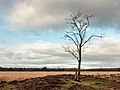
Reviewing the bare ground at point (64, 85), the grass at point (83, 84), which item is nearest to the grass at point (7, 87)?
the bare ground at point (64, 85)

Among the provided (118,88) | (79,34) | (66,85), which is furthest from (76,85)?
(79,34)

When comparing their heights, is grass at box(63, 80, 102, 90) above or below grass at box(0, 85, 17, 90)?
above

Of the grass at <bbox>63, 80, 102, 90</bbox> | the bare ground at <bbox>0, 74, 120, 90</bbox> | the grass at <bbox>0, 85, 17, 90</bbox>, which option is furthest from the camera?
the grass at <bbox>0, 85, 17, 90</bbox>

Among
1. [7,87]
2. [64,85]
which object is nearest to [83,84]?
[64,85]

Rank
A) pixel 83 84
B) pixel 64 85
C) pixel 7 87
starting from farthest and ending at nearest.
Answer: pixel 7 87 < pixel 83 84 < pixel 64 85

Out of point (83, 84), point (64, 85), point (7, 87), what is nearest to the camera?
point (64, 85)

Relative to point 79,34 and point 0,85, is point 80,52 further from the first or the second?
point 0,85

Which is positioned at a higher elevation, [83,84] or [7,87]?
[83,84]

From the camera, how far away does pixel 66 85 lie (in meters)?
48.3

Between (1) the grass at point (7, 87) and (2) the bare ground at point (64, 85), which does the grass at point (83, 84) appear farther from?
(1) the grass at point (7, 87)

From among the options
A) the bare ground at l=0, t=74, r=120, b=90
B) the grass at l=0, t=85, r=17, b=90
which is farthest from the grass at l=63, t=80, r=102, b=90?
the grass at l=0, t=85, r=17, b=90

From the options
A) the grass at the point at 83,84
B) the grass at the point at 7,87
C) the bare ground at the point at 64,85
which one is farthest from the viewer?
the grass at the point at 7,87

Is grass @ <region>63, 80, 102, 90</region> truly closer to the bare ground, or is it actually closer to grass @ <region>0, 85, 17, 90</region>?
the bare ground

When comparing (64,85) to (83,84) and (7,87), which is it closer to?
(83,84)
